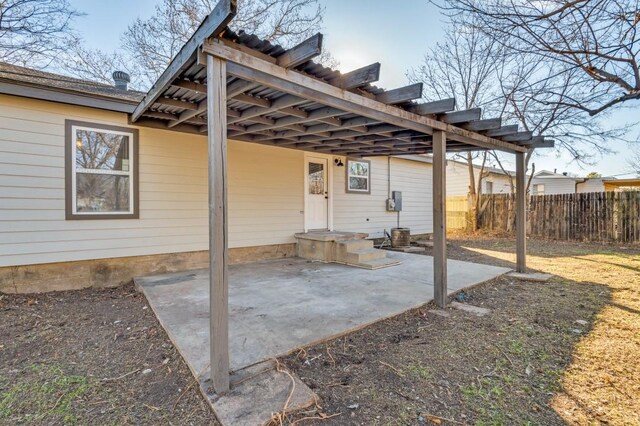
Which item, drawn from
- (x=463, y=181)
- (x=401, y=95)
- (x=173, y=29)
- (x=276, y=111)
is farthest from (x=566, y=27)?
(x=463, y=181)

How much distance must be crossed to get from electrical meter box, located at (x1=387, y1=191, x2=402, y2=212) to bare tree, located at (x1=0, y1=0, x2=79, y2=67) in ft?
29.9

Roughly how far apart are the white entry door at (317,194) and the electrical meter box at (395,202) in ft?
7.68

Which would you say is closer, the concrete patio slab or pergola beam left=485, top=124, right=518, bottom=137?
pergola beam left=485, top=124, right=518, bottom=137

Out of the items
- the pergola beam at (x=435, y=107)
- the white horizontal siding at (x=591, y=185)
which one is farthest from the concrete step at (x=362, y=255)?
the white horizontal siding at (x=591, y=185)

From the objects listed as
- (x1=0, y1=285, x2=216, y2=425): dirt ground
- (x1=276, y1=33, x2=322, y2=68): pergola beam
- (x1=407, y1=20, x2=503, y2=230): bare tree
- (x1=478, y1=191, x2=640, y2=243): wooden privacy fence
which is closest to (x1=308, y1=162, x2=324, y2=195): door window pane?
(x1=0, y1=285, x2=216, y2=425): dirt ground

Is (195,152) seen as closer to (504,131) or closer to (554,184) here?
(504,131)

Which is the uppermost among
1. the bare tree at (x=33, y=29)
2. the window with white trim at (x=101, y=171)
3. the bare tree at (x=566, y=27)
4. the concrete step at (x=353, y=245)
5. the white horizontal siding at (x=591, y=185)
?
the bare tree at (x=33, y=29)

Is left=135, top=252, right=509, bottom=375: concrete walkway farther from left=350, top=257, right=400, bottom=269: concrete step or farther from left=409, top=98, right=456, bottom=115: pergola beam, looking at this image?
left=409, top=98, right=456, bottom=115: pergola beam

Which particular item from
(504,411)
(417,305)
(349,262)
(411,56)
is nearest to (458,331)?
(417,305)

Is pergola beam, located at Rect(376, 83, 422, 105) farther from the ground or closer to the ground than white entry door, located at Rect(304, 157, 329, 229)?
farther from the ground

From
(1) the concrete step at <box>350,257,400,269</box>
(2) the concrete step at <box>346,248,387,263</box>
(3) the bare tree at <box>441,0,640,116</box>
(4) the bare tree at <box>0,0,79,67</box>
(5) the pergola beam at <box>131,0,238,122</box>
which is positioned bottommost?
(1) the concrete step at <box>350,257,400,269</box>

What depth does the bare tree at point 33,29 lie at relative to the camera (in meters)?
6.71

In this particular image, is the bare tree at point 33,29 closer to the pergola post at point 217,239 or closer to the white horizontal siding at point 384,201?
the white horizontal siding at point 384,201

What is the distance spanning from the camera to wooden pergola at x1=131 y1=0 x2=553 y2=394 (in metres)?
2.09
